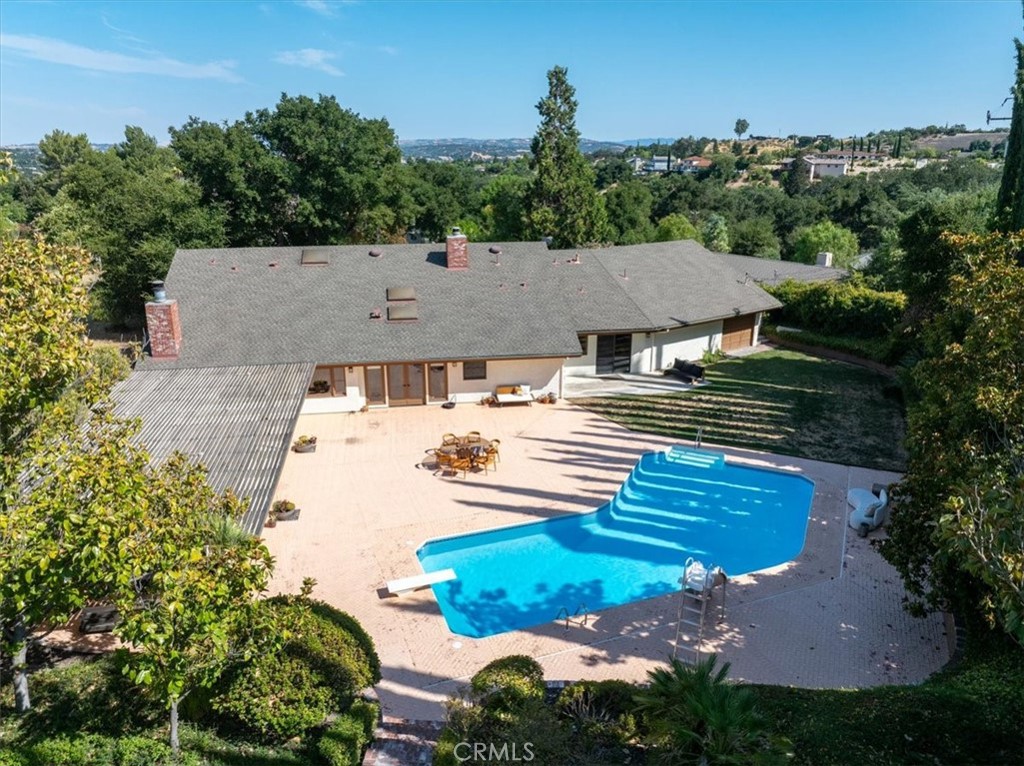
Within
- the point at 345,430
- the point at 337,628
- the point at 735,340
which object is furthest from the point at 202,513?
the point at 735,340

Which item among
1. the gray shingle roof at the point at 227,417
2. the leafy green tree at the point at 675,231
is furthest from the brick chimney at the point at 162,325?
the leafy green tree at the point at 675,231

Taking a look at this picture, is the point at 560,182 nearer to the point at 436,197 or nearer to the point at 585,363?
the point at 436,197

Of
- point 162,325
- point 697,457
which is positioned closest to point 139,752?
point 162,325

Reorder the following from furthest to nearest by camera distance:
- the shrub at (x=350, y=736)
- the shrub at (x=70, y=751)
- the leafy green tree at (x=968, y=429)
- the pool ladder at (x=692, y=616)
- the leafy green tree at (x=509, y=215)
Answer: the leafy green tree at (x=509, y=215) < the pool ladder at (x=692, y=616) < the leafy green tree at (x=968, y=429) < the shrub at (x=350, y=736) < the shrub at (x=70, y=751)

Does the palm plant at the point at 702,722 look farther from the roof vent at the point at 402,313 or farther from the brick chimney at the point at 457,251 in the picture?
the brick chimney at the point at 457,251

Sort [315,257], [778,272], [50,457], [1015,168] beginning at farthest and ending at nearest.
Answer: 1. [778,272]
2. [315,257]
3. [1015,168]
4. [50,457]
